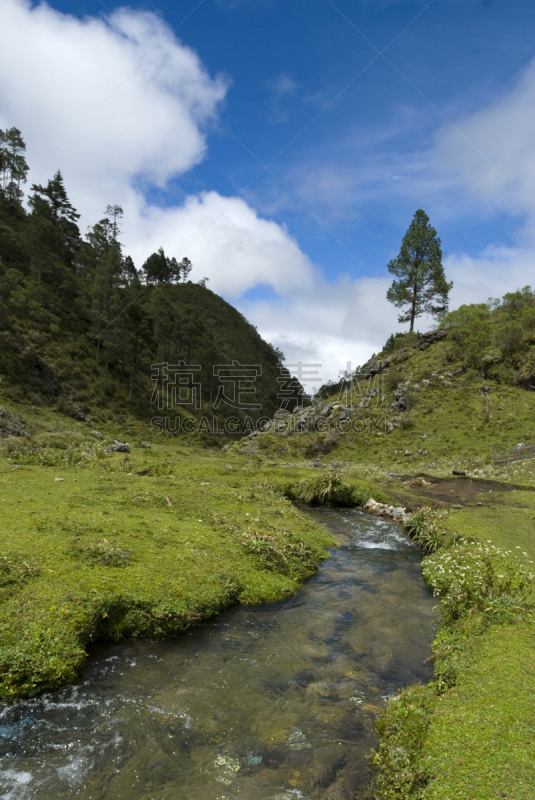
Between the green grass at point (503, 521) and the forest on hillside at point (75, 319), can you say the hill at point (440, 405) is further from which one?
the forest on hillside at point (75, 319)

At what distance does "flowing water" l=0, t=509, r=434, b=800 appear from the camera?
19.0ft

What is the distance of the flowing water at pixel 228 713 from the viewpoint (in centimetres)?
580

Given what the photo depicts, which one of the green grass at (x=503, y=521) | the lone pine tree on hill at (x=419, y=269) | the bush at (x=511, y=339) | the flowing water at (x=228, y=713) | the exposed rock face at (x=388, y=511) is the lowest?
the flowing water at (x=228, y=713)

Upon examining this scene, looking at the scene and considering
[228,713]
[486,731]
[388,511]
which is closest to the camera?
[486,731]

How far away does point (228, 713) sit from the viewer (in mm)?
7242

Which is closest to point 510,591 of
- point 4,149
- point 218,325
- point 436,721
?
point 436,721

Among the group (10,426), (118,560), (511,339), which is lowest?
(118,560)

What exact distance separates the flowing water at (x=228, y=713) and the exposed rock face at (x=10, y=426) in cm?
2684

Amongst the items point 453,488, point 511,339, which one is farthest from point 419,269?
point 453,488

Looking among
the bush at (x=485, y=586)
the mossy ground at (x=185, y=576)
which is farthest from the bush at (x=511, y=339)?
the bush at (x=485, y=586)

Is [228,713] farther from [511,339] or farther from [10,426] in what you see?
[511,339]

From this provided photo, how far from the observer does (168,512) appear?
16.6 meters

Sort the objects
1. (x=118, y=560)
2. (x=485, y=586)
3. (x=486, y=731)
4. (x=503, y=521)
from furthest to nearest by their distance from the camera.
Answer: (x=503, y=521)
(x=118, y=560)
(x=485, y=586)
(x=486, y=731)

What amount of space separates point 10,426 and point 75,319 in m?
47.5
